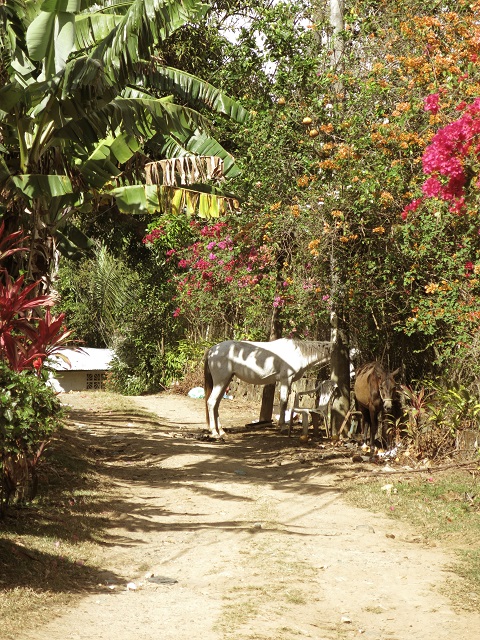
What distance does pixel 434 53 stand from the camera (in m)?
11.8

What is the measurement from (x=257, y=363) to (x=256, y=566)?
7.79 metres

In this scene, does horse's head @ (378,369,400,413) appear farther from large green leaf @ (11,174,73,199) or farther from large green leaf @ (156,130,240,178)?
large green leaf @ (11,174,73,199)

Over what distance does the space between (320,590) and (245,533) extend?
1.81 m

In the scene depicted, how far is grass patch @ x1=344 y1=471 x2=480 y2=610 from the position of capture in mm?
7531

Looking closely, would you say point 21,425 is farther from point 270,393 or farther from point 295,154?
point 270,393

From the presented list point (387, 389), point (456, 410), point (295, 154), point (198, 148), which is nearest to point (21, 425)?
point (456, 410)

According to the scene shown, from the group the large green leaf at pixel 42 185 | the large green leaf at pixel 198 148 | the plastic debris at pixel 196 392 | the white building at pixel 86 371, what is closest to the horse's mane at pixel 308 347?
the large green leaf at pixel 198 148

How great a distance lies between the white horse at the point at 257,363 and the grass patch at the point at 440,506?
4001mm

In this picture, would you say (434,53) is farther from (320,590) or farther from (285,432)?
(320,590)

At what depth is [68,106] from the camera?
9.95 meters

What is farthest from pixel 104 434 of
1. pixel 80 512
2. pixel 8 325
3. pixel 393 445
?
pixel 8 325

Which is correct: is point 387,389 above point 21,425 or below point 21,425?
above

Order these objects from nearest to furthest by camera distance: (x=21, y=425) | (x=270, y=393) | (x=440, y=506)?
(x=21, y=425) < (x=440, y=506) < (x=270, y=393)

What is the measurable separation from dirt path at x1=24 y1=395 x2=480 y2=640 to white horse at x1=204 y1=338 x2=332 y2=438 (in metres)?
2.87
